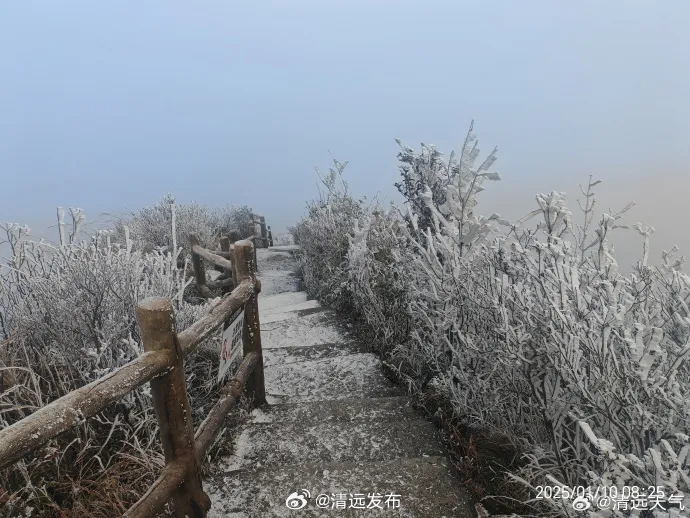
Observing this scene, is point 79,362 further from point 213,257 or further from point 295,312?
point 295,312

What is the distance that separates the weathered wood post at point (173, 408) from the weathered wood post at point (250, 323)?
1.31m

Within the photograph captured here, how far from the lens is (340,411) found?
135 inches

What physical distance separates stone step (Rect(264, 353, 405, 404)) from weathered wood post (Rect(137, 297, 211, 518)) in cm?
162

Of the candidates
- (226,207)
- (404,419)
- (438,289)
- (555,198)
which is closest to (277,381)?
(404,419)

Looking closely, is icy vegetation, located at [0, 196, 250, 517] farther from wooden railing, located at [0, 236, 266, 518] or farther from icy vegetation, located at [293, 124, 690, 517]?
icy vegetation, located at [293, 124, 690, 517]

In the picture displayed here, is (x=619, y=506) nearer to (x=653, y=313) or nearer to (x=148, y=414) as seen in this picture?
(x=653, y=313)

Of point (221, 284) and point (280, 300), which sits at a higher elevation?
point (221, 284)

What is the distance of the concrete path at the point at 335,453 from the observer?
8.17 feet

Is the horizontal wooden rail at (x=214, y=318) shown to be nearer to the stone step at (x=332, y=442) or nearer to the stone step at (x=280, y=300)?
the stone step at (x=332, y=442)

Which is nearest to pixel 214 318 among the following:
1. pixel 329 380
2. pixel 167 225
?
pixel 329 380

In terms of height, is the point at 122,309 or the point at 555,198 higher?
the point at 555,198

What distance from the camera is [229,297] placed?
3057 millimetres

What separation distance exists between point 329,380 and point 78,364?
6.49ft

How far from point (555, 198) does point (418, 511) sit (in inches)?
74.0
